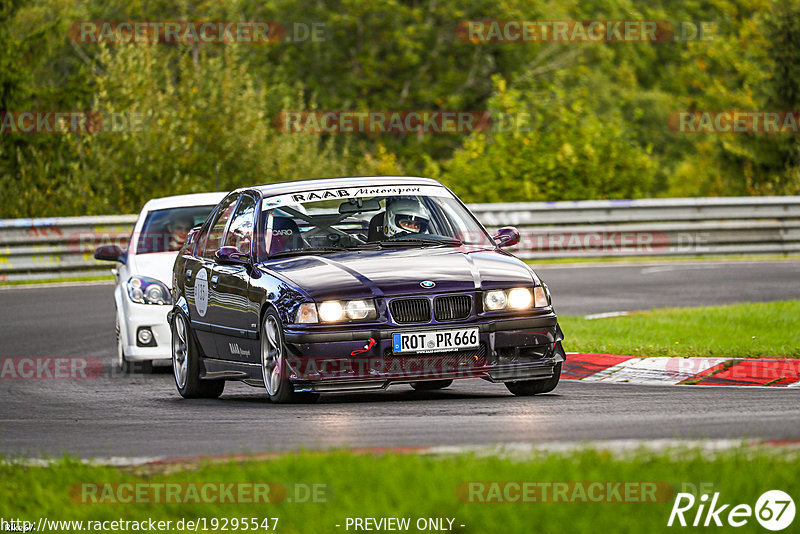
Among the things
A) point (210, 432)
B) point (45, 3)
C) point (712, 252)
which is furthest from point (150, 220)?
point (45, 3)

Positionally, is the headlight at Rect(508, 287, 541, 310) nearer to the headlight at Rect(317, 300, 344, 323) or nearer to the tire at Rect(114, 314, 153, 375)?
the headlight at Rect(317, 300, 344, 323)

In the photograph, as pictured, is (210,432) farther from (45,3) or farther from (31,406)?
(45,3)

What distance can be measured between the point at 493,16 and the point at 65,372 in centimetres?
4076

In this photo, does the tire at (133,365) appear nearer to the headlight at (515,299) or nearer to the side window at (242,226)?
the side window at (242,226)

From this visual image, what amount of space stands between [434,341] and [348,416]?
835 millimetres

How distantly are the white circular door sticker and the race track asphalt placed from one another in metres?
0.72

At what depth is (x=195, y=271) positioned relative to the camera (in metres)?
11.1

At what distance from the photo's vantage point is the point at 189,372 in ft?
35.5

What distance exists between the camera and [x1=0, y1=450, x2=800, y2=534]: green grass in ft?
16.5

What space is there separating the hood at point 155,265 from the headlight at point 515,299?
4914 mm

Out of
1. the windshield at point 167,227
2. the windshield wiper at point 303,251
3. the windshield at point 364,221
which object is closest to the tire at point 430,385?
the windshield at point 364,221

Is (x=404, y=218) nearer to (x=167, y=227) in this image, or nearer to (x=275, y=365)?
(x=275, y=365)

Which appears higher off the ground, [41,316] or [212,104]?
[212,104]

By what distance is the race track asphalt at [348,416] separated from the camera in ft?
22.9
